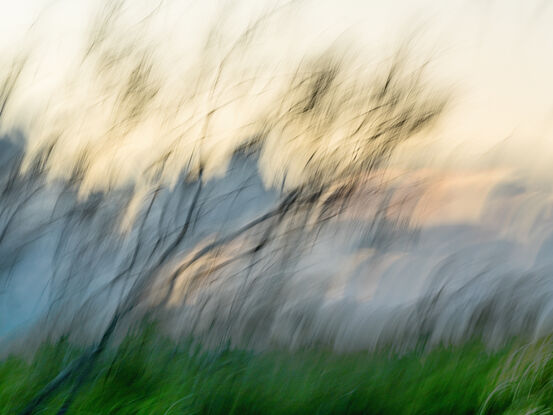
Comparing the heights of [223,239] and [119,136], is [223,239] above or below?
below

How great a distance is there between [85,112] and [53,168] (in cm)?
19

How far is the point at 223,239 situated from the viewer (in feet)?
6.98

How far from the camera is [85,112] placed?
7.12 ft

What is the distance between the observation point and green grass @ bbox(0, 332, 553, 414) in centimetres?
188

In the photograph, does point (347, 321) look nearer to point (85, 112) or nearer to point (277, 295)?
point (277, 295)

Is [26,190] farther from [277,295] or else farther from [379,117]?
[379,117]

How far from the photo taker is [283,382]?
2.05 m

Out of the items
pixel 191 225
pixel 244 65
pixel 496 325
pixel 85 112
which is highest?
pixel 85 112

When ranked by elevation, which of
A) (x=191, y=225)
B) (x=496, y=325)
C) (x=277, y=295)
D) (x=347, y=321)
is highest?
(x=191, y=225)

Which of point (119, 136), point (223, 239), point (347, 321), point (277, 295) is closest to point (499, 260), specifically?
point (347, 321)

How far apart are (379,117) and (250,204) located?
1.71 feet

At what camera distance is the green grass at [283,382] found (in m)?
1.88

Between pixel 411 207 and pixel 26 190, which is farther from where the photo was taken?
pixel 411 207

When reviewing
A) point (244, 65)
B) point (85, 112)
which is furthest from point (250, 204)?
point (85, 112)
